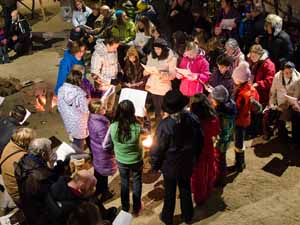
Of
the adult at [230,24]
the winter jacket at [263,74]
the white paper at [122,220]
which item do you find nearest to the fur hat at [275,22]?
the winter jacket at [263,74]

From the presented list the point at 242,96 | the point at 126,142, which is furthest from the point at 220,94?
the point at 126,142

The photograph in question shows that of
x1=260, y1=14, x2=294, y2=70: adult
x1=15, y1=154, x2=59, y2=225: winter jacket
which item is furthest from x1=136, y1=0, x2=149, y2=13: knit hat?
x1=15, y1=154, x2=59, y2=225: winter jacket

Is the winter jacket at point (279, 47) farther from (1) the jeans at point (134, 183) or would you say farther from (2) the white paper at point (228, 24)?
(1) the jeans at point (134, 183)

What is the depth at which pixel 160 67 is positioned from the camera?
800 cm

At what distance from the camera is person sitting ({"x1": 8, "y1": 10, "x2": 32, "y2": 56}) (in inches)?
492

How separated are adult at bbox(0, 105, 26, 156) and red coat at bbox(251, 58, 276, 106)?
3584 mm

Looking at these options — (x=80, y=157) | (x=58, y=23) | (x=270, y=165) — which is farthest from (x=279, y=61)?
(x=58, y=23)

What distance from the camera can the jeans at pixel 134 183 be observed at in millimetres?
6297

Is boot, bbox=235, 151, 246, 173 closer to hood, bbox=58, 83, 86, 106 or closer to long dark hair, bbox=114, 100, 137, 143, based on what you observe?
long dark hair, bbox=114, 100, 137, 143

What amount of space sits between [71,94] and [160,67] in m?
1.66

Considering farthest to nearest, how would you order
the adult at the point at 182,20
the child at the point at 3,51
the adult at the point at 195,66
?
the child at the point at 3,51 < the adult at the point at 182,20 < the adult at the point at 195,66

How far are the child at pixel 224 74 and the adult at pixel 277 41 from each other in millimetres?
1355

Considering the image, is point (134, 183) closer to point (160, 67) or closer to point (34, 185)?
point (34, 185)

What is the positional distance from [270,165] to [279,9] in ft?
15.7
